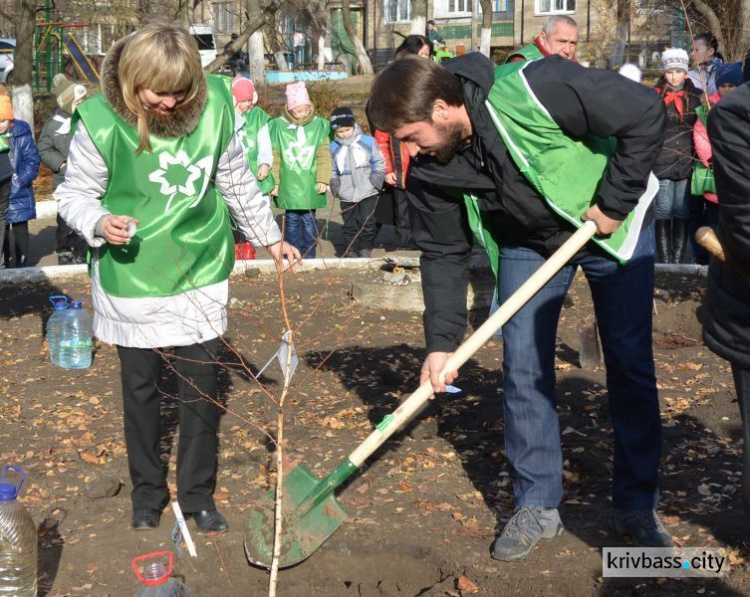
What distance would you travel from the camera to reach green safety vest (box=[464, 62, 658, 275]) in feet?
11.9

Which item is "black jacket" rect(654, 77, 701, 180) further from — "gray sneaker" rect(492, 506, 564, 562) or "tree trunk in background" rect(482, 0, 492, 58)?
"tree trunk in background" rect(482, 0, 492, 58)


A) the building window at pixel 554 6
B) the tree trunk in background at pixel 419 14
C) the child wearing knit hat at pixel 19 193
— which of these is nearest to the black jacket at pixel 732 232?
the child wearing knit hat at pixel 19 193

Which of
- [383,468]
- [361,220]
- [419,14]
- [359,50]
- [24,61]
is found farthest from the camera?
[359,50]

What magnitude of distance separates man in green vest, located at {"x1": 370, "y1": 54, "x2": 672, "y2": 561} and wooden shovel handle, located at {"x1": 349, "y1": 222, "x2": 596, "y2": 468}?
0.07 meters

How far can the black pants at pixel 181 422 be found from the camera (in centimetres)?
425

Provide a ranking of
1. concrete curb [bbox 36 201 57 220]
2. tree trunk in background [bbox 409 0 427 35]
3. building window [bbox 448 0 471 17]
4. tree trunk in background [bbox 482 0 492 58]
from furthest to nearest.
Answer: building window [bbox 448 0 471 17], tree trunk in background [bbox 409 0 427 35], tree trunk in background [bbox 482 0 492 58], concrete curb [bbox 36 201 57 220]

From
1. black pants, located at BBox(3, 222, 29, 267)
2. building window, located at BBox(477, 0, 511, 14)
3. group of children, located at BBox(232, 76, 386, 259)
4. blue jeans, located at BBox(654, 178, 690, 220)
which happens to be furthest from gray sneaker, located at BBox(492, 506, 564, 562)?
building window, located at BBox(477, 0, 511, 14)

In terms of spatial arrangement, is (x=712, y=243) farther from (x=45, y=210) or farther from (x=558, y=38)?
(x=45, y=210)

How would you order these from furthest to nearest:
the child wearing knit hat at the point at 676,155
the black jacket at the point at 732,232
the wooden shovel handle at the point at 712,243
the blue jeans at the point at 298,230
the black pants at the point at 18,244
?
the blue jeans at the point at 298,230, the black pants at the point at 18,244, the child wearing knit hat at the point at 676,155, the wooden shovel handle at the point at 712,243, the black jacket at the point at 732,232

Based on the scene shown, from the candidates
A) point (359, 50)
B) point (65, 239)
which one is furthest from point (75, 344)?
point (359, 50)

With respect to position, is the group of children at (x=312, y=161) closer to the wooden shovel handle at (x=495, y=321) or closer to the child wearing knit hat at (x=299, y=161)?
the child wearing knit hat at (x=299, y=161)

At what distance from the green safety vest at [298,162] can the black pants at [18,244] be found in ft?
7.96

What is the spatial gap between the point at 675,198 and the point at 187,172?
628cm

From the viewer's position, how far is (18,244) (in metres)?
10.2
